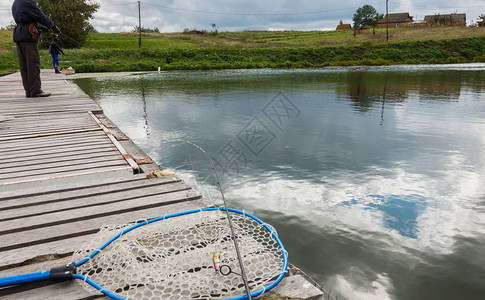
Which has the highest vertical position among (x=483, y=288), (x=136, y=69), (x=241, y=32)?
(x=241, y=32)

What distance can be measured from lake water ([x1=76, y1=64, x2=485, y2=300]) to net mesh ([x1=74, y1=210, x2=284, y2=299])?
1.31 meters

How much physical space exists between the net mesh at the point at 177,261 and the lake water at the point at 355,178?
4.29 feet

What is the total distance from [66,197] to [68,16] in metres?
56.2

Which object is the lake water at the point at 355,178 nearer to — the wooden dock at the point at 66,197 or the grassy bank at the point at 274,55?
the wooden dock at the point at 66,197

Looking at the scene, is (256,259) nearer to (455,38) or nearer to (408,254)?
(408,254)

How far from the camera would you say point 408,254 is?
3678mm

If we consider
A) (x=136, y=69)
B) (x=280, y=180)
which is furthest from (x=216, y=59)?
(x=280, y=180)

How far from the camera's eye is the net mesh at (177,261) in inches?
78.4

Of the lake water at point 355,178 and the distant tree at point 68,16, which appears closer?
the lake water at point 355,178

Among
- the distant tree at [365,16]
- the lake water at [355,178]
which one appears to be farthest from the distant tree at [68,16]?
the distant tree at [365,16]

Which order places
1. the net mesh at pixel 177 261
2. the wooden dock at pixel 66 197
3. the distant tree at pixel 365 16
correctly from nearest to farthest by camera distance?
the net mesh at pixel 177 261, the wooden dock at pixel 66 197, the distant tree at pixel 365 16

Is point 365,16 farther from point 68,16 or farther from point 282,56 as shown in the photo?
point 68,16

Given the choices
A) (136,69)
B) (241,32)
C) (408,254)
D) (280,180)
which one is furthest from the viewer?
(241,32)

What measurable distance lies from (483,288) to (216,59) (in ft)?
140
